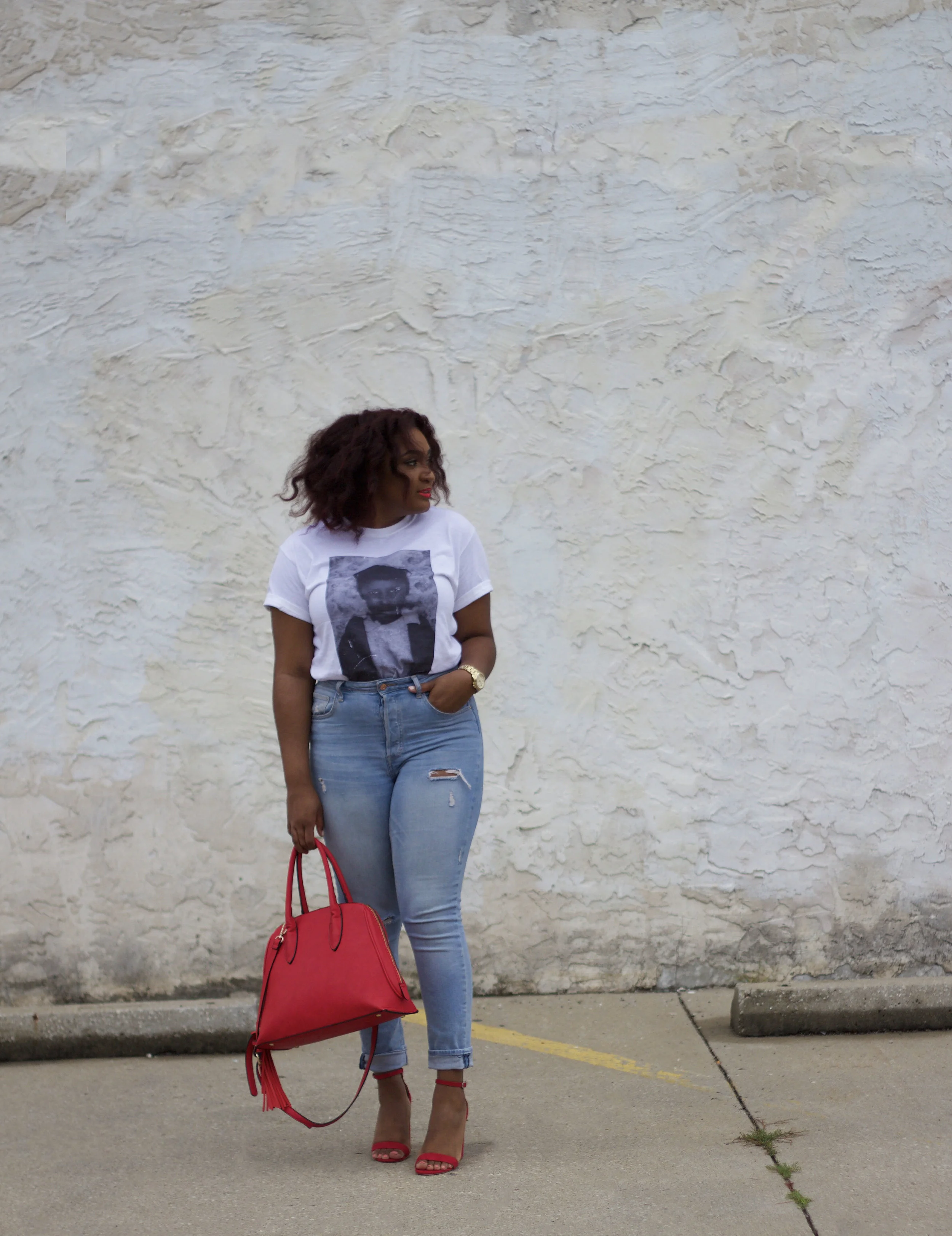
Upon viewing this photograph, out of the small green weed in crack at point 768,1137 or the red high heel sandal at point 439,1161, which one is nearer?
the red high heel sandal at point 439,1161

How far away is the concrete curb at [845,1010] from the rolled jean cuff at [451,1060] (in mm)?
A: 1258

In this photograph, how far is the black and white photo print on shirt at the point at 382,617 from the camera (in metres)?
2.73

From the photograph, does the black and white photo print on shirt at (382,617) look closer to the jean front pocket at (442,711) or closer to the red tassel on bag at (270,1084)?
the jean front pocket at (442,711)

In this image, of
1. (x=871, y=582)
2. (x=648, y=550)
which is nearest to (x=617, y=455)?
(x=648, y=550)

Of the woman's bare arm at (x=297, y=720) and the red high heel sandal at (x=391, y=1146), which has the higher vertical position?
the woman's bare arm at (x=297, y=720)

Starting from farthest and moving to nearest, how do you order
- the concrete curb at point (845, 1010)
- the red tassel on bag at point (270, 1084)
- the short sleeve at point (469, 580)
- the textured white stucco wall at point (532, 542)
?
the textured white stucco wall at point (532, 542) < the concrete curb at point (845, 1010) < the short sleeve at point (469, 580) < the red tassel on bag at point (270, 1084)

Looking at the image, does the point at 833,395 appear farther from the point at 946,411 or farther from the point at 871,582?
the point at 871,582

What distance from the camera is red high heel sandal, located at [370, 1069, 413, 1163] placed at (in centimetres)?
283

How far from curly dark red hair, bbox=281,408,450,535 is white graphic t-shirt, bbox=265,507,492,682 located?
2.1 inches

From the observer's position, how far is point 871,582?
407 cm

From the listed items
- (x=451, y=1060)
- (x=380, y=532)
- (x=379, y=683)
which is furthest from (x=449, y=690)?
(x=451, y=1060)

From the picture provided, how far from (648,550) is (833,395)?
0.81m

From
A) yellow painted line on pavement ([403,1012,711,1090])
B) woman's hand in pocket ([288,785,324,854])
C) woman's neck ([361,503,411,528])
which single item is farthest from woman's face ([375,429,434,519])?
yellow painted line on pavement ([403,1012,711,1090])

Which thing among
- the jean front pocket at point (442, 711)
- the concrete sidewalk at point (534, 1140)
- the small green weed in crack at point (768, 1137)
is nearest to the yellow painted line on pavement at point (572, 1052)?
the concrete sidewalk at point (534, 1140)
